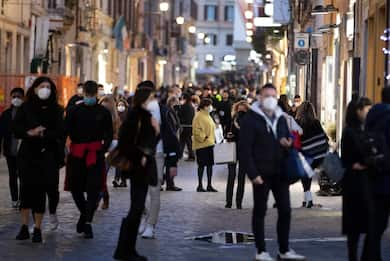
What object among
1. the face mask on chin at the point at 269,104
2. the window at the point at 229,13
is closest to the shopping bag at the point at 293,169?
the face mask on chin at the point at 269,104

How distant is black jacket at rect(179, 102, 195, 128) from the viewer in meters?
32.1

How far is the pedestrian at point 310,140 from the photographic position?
61.4ft

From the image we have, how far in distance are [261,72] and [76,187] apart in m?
80.2

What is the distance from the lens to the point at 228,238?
15156 mm

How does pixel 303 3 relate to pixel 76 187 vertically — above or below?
above

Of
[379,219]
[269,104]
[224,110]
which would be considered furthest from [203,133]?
[224,110]

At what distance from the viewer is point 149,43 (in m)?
91.2

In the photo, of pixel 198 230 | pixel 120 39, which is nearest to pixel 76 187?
pixel 198 230

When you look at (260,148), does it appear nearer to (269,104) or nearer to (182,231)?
(269,104)

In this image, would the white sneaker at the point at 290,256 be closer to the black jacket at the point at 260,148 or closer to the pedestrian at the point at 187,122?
the black jacket at the point at 260,148

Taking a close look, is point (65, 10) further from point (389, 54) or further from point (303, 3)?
point (389, 54)

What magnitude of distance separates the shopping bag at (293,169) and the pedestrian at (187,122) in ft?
61.6

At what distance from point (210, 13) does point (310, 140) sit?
143 m

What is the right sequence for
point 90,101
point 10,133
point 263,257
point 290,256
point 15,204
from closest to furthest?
point 263,257 → point 290,256 → point 90,101 → point 10,133 → point 15,204
